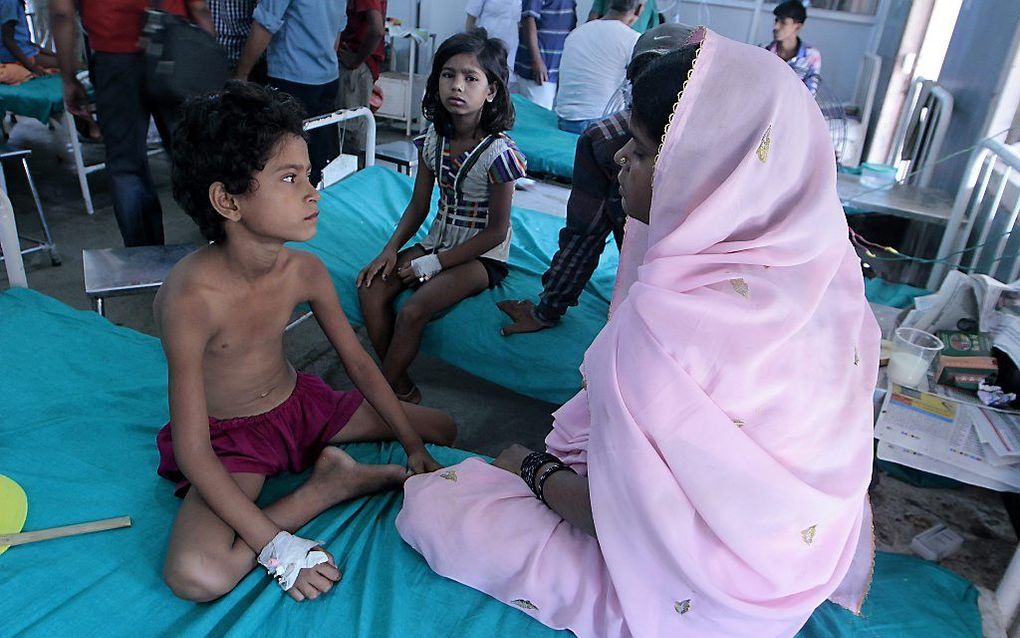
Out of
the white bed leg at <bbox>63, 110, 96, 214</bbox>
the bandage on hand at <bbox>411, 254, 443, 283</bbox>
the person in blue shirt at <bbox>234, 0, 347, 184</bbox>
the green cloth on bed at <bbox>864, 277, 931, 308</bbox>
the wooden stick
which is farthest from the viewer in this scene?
the white bed leg at <bbox>63, 110, 96, 214</bbox>

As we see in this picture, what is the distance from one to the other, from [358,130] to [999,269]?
4240 millimetres

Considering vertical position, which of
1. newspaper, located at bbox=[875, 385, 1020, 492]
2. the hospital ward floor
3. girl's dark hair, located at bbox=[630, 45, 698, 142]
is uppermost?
girl's dark hair, located at bbox=[630, 45, 698, 142]

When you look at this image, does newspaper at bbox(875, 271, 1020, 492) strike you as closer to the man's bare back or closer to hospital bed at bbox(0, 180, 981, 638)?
hospital bed at bbox(0, 180, 981, 638)

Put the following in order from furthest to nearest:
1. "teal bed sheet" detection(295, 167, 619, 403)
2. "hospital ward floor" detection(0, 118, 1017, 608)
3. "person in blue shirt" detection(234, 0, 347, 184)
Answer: "person in blue shirt" detection(234, 0, 347, 184)
"teal bed sheet" detection(295, 167, 619, 403)
"hospital ward floor" detection(0, 118, 1017, 608)

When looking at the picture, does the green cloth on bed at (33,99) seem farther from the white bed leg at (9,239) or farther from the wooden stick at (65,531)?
the wooden stick at (65,531)

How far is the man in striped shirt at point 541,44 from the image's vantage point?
5.48 meters

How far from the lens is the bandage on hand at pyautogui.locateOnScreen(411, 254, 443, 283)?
8.28 feet

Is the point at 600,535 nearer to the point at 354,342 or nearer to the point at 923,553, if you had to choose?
the point at 354,342

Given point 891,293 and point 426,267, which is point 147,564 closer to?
point 426,267

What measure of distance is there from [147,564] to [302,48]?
293 cm

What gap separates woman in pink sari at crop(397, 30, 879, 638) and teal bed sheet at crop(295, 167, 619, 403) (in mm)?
1197

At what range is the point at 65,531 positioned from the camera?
4.74 ft

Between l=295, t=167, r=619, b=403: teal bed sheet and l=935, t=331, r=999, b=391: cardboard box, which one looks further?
l=295, t=167, r=619, b=403: teal bed sheet

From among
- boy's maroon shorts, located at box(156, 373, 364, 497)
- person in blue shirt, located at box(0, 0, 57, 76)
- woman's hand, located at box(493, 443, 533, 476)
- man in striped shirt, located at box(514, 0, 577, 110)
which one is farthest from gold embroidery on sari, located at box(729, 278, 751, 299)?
man in striped shirt, located at box(514, 0, 577, 110)
